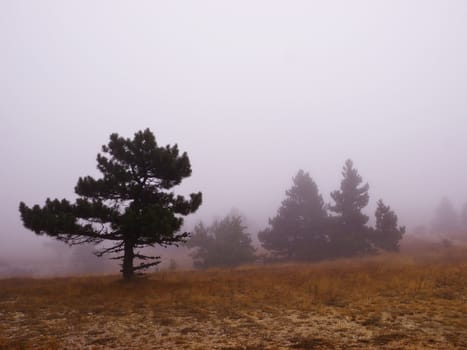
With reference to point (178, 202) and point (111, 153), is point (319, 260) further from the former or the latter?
point (111, 153)

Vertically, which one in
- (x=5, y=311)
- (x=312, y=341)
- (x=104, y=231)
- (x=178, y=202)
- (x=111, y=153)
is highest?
(x=111, y=153)

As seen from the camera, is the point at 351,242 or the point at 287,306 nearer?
the point at 287,306

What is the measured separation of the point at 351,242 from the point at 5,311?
33.0m

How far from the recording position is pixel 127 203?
21.2 meters

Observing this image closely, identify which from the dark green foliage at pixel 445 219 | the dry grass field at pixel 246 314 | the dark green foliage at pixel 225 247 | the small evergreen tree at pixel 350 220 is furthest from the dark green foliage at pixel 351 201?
the dark green foliage at pixel 445 219

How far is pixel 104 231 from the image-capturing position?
19.6m

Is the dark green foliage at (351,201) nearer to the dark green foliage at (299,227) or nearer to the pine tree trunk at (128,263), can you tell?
the dark green foliage at (299,227)

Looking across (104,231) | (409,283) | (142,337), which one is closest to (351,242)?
(409,283)

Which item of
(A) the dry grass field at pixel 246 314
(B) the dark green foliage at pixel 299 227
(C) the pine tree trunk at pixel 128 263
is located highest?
(B) the dark green foliage at pixel 299 227

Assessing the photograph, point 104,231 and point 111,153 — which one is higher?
point 111,153

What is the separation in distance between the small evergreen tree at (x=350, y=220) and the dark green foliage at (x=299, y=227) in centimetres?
169

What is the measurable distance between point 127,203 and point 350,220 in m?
27.3

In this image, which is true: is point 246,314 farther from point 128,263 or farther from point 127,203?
point 127,203

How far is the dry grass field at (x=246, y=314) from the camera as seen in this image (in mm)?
10172
